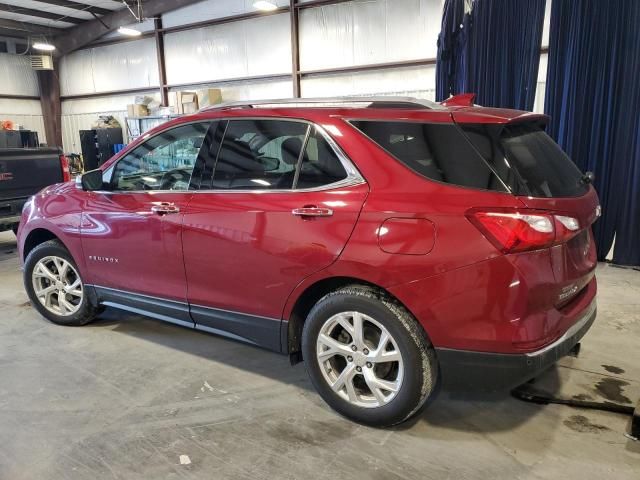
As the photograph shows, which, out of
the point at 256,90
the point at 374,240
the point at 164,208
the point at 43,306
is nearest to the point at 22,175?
the point at 43,306

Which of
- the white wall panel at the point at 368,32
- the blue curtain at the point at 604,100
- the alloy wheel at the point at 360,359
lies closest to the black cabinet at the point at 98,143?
the white wall panel at the point at 368,32

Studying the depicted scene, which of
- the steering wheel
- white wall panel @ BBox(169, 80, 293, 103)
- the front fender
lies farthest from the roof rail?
white wall panel @ BBox(169, 80, 293, 103)

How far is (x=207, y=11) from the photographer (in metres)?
11.6

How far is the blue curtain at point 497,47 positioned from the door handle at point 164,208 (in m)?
4.63

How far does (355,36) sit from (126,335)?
7819 millimetres

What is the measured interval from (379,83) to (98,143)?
788cm

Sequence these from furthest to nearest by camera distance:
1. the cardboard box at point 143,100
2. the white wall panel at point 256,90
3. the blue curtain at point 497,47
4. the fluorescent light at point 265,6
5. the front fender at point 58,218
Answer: the cardboard box at point 143,100, the white wall panel at point 256,90, the fluorescent light at point 265,6, the blue curtain at point 497,47, the front fender at point 58,218

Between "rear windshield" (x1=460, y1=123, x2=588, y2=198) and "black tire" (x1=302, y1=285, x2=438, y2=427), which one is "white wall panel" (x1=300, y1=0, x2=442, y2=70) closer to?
"rear windshield" (x1=460, y1=123, x2=588, y2=198)

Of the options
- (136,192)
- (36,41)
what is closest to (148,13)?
(36,41)

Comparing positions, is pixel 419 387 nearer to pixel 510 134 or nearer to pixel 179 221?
pixel 510 134

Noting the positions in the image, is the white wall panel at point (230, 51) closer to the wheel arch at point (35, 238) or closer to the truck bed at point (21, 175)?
the truck bed at point (21, 175)

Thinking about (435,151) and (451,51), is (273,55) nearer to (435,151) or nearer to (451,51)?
(451,51)

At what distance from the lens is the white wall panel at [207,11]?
11000 millimetres

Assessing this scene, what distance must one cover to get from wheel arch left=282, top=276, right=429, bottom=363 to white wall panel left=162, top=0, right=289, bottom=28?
30.3ft
